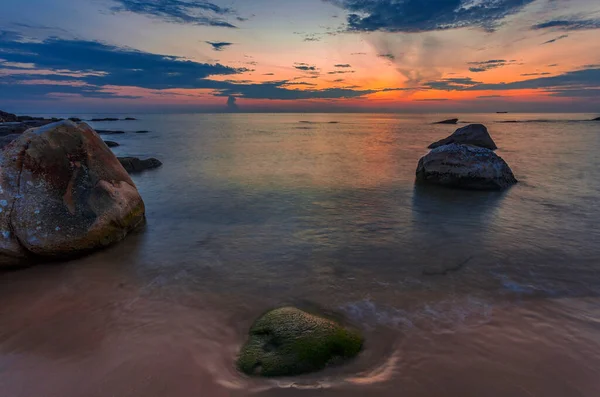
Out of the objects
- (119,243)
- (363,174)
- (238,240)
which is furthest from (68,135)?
(363,174)

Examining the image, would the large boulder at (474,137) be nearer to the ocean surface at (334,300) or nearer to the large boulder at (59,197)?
the ocean surface at (334,300)

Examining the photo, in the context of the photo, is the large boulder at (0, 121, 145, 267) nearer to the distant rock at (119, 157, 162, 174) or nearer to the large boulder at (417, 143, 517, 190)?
the distant rock at (119, 157, 162, 174)

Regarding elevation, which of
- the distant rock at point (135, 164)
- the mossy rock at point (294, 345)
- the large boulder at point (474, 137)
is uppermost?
the large boulder at point (474, 137)

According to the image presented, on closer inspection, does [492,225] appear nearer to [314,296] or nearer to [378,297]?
[378,297]

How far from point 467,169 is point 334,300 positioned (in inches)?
354

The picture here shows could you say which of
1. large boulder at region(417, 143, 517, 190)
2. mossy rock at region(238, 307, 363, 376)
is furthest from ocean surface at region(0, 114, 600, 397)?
large boulder at region(417, 143, 517, 190)

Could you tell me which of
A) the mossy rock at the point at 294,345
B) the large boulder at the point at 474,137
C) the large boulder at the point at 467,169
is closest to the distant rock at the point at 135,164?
the large boulder at the point at 467,169

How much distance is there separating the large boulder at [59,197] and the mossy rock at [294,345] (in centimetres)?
403

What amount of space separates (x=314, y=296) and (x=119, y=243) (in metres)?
4.28

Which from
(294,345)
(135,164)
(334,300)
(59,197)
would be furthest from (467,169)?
(135,164)

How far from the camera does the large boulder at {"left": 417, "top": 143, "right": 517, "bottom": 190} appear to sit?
11641 millimetres

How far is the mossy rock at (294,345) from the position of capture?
11.8 feet

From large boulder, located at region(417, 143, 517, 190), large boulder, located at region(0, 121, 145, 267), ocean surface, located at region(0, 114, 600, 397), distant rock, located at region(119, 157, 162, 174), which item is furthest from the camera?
distant rock, located at region(119, 157, 162, 174)

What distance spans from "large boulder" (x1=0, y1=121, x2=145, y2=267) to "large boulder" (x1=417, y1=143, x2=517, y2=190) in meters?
9.99
